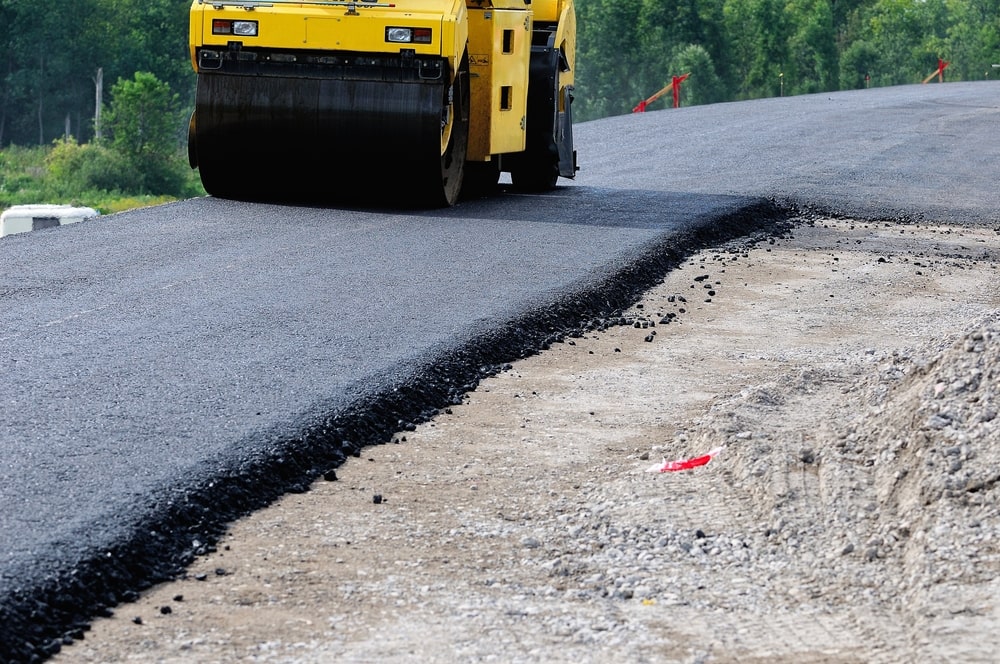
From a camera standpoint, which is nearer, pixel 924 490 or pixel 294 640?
pixel 294 640

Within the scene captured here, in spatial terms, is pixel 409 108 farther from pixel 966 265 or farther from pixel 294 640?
pixel 294 640

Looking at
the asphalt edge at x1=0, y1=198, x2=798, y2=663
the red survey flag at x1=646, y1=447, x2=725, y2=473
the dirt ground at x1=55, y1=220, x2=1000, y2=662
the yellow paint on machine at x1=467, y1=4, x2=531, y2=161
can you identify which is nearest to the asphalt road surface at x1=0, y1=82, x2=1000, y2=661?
the asphalt edge at x1=0, y1=198, x2=798, y2=663

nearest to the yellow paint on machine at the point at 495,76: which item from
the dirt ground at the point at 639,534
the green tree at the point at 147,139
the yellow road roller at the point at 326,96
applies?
the yellow road roller at the point at 326,96

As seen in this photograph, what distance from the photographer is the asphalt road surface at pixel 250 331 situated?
4.49 m

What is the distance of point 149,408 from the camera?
5.67 meters

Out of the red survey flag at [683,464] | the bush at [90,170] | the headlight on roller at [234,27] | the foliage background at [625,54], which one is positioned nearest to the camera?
the red survey flag at [683,464]

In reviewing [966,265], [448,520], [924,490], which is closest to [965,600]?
[924,490]

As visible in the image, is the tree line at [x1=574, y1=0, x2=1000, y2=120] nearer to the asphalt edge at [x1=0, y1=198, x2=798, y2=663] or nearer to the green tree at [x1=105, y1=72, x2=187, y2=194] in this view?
the green tree at [x1=105, y1=72, x2=187, y2=194]

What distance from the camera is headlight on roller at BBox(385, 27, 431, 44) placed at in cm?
1122

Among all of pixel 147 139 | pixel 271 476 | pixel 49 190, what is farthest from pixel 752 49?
pixel 271 476

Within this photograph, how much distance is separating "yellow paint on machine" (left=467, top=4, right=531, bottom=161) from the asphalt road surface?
570mm

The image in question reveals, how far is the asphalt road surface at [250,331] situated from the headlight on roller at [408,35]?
133 centimetres

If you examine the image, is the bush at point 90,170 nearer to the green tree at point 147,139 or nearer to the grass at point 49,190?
the grass at point 49,190

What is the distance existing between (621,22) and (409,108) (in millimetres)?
83235
